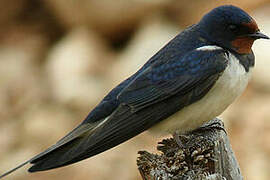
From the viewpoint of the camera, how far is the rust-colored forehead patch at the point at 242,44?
3.60 meters

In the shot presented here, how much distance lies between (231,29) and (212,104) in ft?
1.35

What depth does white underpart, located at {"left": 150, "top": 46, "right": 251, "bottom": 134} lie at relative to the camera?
3.52m

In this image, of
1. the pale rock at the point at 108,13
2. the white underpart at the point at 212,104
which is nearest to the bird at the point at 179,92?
the white underpart at the point at 212,104

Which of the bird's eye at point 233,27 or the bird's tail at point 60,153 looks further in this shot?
the bird's eye at point 233,27

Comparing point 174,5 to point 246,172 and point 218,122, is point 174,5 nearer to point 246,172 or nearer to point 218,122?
point 246,172

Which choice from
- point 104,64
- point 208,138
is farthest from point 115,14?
point 208,138

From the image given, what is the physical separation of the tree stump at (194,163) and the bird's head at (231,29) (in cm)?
55

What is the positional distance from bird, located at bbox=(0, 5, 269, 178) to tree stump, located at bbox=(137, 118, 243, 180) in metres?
0.22

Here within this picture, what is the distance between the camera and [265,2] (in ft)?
21.4

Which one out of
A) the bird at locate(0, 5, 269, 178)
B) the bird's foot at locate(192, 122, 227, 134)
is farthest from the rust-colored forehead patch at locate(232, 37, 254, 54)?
the bird's foot at locate(192, 122, 227, 134)

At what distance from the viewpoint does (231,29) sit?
3627 millimetres

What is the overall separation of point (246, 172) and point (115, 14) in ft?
6.20

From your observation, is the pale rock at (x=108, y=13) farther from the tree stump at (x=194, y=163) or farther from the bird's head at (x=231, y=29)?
the tree stump at (x=194, y=163)

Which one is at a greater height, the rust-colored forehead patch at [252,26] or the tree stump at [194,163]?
the rust-colored forehead patch at [252,26]
